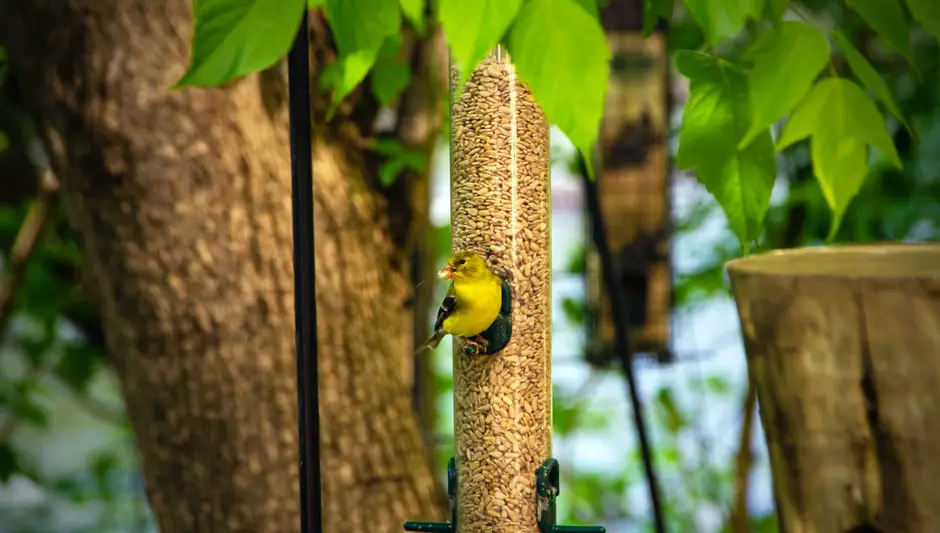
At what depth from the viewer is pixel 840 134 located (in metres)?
0.81

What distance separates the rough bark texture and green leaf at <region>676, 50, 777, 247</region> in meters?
0.19

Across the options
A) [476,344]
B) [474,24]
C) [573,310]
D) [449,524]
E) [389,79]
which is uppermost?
[389,79]

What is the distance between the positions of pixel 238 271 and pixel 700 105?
27.8 inches

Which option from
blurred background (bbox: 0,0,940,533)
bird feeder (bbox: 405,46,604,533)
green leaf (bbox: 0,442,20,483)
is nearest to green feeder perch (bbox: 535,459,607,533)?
bird feeder (bbox: 405,46,604,533)

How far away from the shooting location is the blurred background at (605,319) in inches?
80.0

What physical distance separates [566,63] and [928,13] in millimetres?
291

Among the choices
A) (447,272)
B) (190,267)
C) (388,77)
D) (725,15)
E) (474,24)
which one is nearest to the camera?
(474,24)

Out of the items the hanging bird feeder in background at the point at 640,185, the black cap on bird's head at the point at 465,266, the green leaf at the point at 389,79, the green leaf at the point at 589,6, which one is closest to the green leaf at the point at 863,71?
the green leaf at the point at 589,6

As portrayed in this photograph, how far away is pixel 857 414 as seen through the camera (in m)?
0.60

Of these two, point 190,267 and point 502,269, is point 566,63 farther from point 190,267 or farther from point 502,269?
point 190,267

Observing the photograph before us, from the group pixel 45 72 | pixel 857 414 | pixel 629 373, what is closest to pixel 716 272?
pixel 629 373

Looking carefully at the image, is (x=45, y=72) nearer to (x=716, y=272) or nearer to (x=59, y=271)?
(x=59, y=271)

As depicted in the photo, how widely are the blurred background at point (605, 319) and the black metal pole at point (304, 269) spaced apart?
3.10 ft

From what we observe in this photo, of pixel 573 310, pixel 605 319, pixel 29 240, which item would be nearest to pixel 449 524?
pixel 29 240
